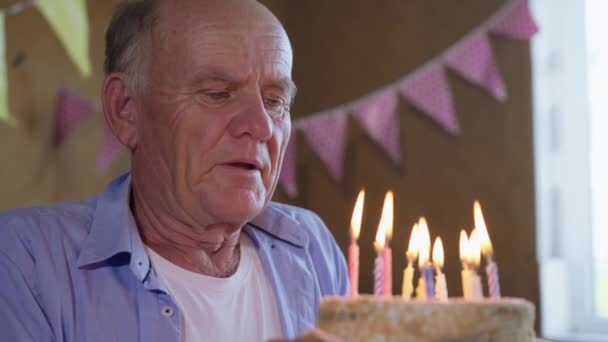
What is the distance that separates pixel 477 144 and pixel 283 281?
138cm

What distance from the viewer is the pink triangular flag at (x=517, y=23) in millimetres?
2554

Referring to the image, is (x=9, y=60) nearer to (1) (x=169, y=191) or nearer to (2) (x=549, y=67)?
(1) (x=169, y=191)

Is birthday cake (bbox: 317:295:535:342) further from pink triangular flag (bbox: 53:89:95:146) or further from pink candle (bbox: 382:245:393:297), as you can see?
pink triangular flag (bbox: 53:89:95:146)

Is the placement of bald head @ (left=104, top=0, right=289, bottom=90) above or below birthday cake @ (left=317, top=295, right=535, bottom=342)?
above

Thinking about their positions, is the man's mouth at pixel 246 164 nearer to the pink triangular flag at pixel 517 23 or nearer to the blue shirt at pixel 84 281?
the blue shirt at pixel 84 281

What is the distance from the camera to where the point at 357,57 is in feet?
9.62

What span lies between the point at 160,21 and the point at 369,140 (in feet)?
5.20

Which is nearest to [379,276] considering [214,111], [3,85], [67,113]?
[214,111]

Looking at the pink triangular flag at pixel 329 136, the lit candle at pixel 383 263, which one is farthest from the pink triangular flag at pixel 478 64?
the lit candle at pixel 383 263

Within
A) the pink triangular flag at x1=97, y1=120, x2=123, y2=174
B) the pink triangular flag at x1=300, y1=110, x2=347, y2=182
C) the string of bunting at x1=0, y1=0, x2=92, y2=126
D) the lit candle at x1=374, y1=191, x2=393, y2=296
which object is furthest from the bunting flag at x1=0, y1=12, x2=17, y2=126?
the lit candle at x1=374, y1=191, x2=393, y2=296

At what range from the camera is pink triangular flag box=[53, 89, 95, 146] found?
2.45 m

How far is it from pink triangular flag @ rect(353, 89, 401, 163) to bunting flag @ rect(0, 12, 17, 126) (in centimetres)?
127

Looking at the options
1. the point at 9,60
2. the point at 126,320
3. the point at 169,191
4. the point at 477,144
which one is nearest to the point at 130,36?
the point at 169,191

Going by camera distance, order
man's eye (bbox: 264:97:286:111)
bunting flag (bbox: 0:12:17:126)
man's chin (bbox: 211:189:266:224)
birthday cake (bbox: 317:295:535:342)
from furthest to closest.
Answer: bunting flag (bbox: 0:12:17:126), man's eye (bbox: 264:97:286:111), man's chin (bbox: 211:189:266:224), birthday cake (bbox: 317:295:535:342)
